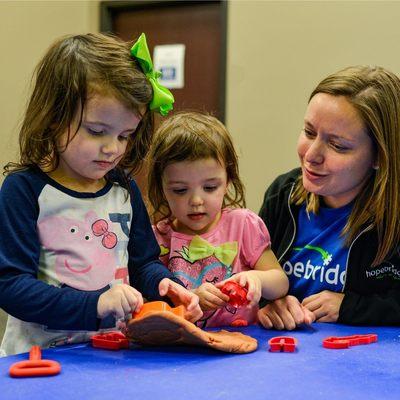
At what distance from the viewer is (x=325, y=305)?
1466 millimetres

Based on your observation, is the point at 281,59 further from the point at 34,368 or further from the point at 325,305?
the point at 34,368

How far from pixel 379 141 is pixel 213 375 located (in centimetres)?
75

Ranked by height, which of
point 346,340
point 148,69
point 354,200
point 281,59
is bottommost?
point 346,340

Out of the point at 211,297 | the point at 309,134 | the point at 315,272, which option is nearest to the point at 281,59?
the point at 309,134

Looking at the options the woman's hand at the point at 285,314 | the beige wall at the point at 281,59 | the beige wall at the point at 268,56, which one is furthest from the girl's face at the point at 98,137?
the beige wall at the point at 281,59

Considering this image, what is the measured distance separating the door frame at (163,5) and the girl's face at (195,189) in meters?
2.06

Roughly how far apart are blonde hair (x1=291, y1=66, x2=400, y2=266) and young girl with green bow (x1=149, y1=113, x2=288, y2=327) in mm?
220

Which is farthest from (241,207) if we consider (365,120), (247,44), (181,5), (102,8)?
(102,8)

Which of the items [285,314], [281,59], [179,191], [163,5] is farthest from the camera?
[163,5]

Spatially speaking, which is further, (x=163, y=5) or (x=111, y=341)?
(x=163, y=5)

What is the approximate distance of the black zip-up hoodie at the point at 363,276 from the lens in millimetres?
1452

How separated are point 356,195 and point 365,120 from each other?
0.19 m

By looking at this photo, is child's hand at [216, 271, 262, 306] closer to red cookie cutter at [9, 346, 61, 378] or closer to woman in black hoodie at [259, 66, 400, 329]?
woman in black hoodie at [259, 66, 400, 329]

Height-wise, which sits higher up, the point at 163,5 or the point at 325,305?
the point at 163,5
